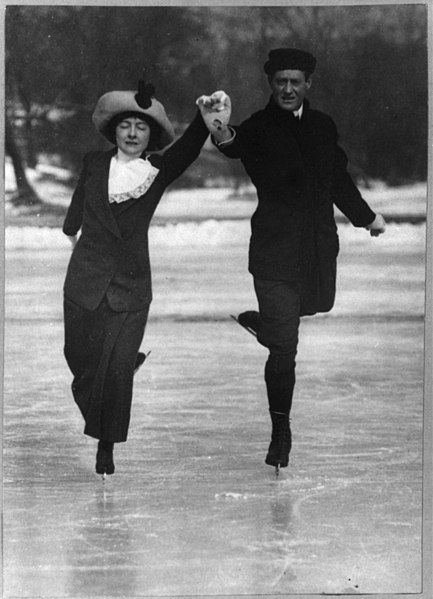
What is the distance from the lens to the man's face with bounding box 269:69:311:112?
11.5 ft

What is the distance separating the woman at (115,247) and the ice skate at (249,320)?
306 millimetres

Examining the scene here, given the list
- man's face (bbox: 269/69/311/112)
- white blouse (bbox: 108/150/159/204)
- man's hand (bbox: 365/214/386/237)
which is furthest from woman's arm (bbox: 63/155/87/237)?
man's hand (bbox: 365/214/386/237)

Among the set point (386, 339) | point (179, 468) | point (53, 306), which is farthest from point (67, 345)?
point (386, 339)

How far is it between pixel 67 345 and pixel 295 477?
2.83 feet

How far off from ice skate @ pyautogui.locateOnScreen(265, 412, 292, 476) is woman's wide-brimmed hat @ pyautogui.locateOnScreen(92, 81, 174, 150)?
978 mm

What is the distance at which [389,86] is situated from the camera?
3543mm

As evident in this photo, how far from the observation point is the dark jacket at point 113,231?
3.48 meters

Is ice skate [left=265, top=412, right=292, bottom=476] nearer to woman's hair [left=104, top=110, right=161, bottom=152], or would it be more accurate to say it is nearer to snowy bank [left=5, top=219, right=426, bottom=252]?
snowy bank [left=5, top=219, right=426, bottom=252]

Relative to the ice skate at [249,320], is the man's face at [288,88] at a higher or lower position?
higher

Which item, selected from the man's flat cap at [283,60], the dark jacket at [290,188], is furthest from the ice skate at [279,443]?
the man's flat cap at [283,60]

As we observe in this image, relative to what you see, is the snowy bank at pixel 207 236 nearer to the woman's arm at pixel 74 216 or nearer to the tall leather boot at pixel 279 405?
the woman's arm at pixel 74 216

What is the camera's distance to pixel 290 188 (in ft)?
11.5

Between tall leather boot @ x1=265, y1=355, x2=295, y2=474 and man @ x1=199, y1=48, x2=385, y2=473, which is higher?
man @ x1=199, y1=48, x2=385, y2=473

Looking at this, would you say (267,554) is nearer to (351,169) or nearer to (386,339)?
(386,339)
